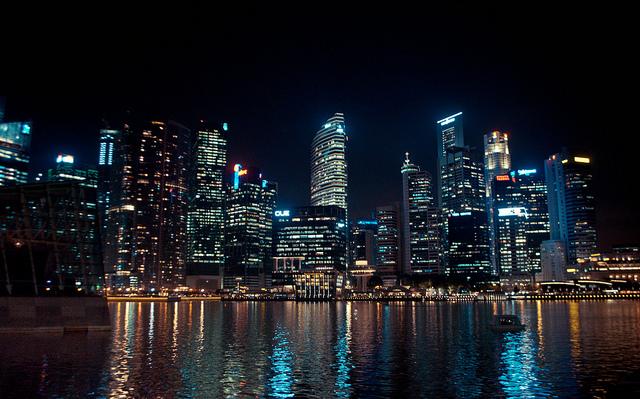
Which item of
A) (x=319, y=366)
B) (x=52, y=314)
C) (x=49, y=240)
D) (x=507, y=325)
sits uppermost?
(x=49, y=240)

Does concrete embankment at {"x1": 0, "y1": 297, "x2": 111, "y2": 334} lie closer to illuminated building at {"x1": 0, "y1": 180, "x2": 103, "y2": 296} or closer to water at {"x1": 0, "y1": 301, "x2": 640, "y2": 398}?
illuminated building at {"x1": 0, "y1": 180, "x2": 103, "y2": 296}

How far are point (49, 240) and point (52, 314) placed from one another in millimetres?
8971

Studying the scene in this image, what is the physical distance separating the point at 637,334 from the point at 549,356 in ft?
91.6

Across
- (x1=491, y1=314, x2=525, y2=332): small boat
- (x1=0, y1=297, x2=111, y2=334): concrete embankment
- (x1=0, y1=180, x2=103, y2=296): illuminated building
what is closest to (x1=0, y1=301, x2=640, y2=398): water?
(x1=0, y1=297, x2=111, y2=334): concrete embankment

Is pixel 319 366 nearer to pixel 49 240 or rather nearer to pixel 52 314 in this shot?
pixel 52 314

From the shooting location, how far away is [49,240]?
65.7 meters

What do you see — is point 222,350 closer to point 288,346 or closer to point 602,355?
point 288,346

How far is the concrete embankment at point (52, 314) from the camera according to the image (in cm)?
5972

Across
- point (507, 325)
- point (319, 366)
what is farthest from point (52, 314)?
point (507, 325)

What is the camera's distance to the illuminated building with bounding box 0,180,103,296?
63094mm

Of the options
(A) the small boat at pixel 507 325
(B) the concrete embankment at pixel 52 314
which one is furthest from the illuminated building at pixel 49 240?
(A) the small boat at pixel 507 325

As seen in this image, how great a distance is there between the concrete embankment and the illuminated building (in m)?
1.73

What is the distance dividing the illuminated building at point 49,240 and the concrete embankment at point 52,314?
1.73m

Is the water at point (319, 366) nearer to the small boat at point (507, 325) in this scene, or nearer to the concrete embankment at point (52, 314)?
the concrete embankment at point (52, 314)
